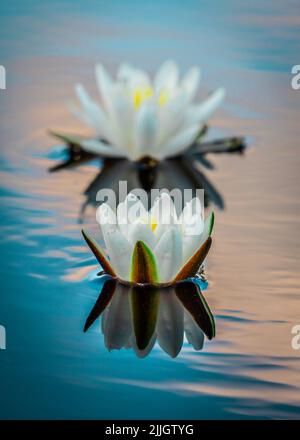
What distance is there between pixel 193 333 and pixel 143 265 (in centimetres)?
24

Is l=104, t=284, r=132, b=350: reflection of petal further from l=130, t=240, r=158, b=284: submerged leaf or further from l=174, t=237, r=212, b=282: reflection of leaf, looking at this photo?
l=174, t=237, r=212, b=282: reflection of leaf

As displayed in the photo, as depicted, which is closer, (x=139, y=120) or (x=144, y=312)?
(x=144, y=312)

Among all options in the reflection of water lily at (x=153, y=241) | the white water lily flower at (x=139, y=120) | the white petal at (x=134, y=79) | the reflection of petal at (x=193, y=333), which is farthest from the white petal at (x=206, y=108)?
the reflection of petal at (x=193, y=333)

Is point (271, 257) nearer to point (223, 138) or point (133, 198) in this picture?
point (133, 198)

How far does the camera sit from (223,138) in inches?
141

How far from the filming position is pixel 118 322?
7.13 feet

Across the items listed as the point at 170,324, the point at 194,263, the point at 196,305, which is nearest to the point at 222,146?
the point at 194,263

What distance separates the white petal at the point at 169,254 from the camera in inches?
87.6

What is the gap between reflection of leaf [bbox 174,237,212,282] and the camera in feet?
7.45

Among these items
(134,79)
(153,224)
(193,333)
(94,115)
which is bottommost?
(193,333)

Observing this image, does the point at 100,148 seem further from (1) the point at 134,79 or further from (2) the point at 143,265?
(2) the point at 143,265

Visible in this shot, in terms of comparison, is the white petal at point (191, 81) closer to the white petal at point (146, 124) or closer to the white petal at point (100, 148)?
the white petal at point (146, 124)

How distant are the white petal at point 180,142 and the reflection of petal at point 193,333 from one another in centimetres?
131

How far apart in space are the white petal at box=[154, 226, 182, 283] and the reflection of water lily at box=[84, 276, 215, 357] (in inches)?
2.3
